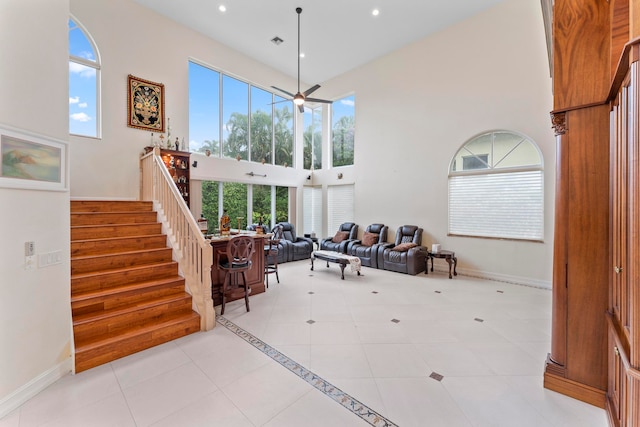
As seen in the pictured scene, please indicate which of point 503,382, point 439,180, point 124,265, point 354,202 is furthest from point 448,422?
point 354,202

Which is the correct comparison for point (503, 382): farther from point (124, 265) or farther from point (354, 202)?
point (354, 202)

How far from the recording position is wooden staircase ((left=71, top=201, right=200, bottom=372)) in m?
2.80

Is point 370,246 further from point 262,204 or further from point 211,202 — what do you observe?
point 211,202

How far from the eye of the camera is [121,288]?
129 inches

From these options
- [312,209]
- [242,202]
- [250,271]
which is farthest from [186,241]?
[312,209]

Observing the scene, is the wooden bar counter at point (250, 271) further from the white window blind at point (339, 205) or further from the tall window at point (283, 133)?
the tall window at point (283, 133)

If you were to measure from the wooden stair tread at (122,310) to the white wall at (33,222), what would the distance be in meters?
0.26

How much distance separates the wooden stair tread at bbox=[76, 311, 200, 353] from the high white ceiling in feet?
20.3

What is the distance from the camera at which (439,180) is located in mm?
6637

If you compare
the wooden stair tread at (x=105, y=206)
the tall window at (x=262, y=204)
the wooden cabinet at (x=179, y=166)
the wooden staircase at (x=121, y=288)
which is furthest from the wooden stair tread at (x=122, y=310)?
the tall window at (x=262, y=204)

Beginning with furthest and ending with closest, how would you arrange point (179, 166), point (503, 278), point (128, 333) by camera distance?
point (179, 166)
point (503, 278)
point (128, 333)

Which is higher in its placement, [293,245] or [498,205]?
[498,205]

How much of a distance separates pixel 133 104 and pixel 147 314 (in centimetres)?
483

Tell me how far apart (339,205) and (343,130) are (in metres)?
2.51
